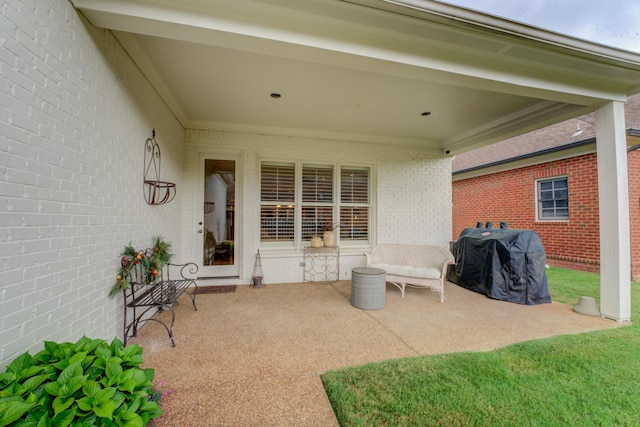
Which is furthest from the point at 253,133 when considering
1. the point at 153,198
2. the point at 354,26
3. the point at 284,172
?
the point at 354,26

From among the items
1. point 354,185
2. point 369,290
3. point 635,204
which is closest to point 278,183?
point 354,185

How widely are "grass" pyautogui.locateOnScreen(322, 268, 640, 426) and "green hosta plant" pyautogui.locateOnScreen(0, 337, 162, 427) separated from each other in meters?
1.13

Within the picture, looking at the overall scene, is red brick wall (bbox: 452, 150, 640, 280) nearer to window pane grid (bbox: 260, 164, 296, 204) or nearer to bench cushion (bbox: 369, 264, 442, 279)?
bench cushion (bbox: 369, 264, 442, 279)

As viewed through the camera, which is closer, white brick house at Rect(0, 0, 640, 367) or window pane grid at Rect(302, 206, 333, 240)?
white brick house at Rect(0, 0, 640, 367)

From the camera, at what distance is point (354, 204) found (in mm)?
5398

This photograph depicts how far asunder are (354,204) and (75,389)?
15.5ft

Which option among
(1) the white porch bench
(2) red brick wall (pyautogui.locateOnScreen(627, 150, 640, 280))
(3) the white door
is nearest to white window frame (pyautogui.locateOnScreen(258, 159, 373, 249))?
(3) the white door

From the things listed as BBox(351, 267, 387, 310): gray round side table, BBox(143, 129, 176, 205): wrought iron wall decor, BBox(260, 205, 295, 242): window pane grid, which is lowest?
BBox(351, 267, 387, 310): gray round side table

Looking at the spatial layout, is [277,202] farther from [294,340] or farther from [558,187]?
[558,187]

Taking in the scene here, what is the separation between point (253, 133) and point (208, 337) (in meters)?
3.45

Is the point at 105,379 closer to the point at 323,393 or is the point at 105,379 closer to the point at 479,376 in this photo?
the point at 323,393

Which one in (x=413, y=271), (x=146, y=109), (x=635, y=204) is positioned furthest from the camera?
(x=635, y=204)

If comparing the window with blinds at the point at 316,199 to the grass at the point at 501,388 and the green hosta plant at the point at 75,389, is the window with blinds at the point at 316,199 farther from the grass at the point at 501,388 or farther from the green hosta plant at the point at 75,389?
the green hosta plant at the point at 75,389

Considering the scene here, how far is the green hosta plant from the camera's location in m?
1.03
